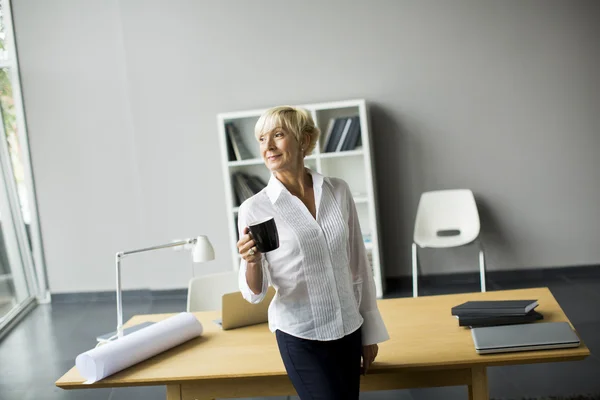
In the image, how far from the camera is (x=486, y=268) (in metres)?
6.16

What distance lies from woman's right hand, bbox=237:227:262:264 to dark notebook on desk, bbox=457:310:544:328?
0.98 metres

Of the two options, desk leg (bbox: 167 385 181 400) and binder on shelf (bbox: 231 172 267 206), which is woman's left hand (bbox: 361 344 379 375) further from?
binder on shelf (bbox: 231 172 267 206)

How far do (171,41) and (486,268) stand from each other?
3.46 metres

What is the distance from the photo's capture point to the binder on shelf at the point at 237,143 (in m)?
5.84

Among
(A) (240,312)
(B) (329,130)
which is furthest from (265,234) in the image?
(B) (329,130)

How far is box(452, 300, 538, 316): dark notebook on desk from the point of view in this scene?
2.68 m

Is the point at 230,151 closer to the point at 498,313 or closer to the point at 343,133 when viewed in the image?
the point at 343,133

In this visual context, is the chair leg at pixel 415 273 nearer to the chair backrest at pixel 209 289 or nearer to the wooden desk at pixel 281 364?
the chair backrest at pixel 209 289

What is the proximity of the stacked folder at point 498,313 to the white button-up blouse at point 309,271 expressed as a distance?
46 centimetres

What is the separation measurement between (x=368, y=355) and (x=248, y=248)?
616mm

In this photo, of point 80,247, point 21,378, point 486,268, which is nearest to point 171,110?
point 80,247

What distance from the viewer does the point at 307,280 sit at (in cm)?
234

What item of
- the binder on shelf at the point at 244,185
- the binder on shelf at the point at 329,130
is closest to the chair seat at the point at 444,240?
the binder on shelf at the point at 329,130

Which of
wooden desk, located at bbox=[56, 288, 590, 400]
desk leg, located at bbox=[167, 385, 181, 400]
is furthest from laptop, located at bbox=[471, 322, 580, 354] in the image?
desk leg, located at bbox=[167, 385, 181, 400]
